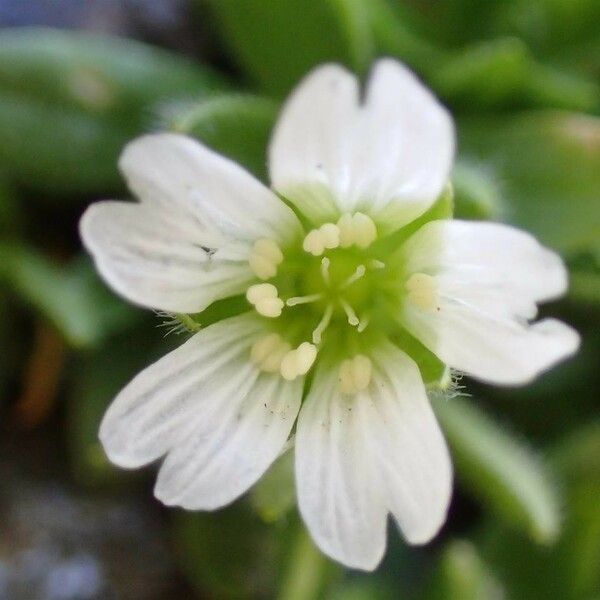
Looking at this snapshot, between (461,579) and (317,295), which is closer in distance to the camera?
(317,295)

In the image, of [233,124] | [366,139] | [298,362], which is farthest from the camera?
[233,124]

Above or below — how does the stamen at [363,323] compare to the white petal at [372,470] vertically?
above

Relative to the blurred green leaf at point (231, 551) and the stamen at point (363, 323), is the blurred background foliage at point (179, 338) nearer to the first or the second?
the blurred green leaf at point (231, 551)

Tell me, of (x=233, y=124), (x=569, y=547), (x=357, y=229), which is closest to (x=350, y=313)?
(x=357, y=229)

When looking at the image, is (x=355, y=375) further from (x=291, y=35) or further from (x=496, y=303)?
(x=291, y=35)

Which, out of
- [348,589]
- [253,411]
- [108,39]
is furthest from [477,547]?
[108,39]

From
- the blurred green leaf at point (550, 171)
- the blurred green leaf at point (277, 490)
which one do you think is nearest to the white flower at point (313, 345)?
the blurred green leaf at point (277, 490)

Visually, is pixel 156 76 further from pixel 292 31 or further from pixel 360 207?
pixel 360 207
